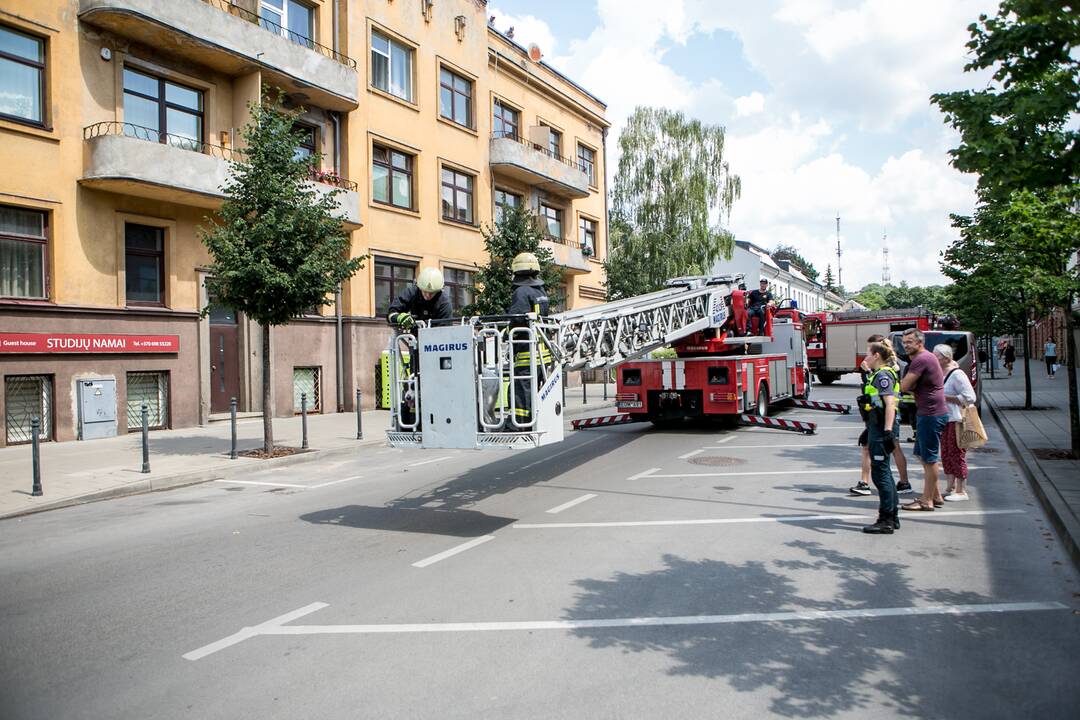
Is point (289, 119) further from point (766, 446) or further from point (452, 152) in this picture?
point (452, 152)

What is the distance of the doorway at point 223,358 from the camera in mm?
18650

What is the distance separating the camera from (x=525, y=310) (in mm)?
8133

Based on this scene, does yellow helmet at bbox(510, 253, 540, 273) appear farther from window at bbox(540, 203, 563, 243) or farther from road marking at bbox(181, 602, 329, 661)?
window at bbox(540, 203, 563, 243)

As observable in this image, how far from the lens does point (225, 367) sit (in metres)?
19.0

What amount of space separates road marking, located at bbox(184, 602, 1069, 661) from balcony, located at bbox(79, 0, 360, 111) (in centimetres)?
1538

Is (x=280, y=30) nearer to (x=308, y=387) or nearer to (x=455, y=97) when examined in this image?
(x=455, y=97)

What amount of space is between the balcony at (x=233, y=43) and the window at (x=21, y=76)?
1.24 meters

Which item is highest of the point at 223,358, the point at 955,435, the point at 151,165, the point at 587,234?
the point at 587,234

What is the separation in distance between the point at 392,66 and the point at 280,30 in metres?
4.66

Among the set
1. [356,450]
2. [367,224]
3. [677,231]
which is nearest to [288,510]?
[356,450]

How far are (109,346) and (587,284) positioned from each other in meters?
23.3

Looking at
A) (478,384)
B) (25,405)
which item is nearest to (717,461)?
(478,384)

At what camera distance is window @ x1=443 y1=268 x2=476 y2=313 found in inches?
1019

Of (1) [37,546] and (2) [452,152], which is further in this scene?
(2) [452,152]
